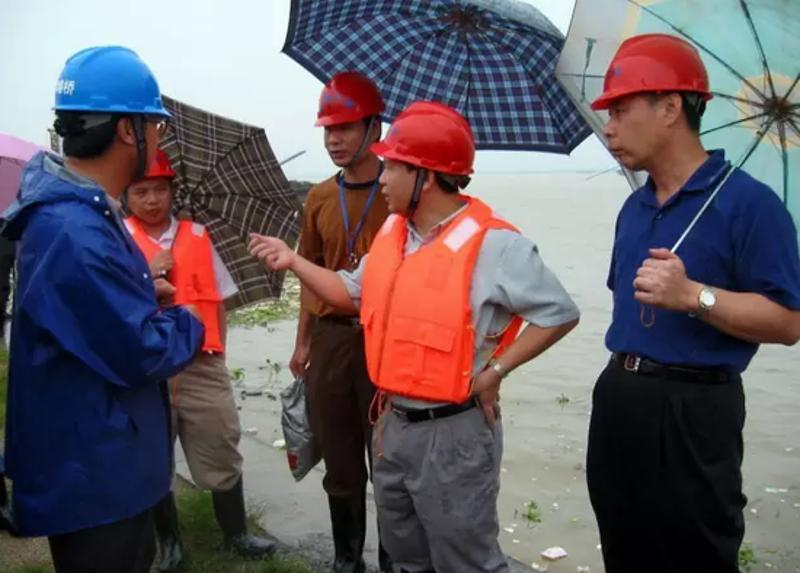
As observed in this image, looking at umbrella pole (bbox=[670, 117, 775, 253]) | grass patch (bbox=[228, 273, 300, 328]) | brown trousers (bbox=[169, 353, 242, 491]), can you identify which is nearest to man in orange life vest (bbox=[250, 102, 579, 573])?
umbrella pole (bbox=[670, 117, 775, 253])

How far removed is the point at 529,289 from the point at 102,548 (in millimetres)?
1581

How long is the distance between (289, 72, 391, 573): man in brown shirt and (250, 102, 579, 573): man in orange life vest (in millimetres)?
707

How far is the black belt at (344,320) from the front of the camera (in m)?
3.90

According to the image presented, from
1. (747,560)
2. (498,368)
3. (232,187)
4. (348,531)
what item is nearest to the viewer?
(498,368)

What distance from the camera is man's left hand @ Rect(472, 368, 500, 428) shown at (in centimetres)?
304

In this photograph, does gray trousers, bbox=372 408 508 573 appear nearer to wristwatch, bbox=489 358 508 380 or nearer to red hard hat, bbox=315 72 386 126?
wristwatch, bbox=489 358 508 380

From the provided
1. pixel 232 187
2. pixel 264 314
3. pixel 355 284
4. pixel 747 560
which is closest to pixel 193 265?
pixel 232 187

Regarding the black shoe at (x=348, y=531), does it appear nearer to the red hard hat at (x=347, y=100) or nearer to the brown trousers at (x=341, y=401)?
the brown trousers at (x=341, y=401)

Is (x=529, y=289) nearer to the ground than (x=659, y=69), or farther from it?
nearer to the ground

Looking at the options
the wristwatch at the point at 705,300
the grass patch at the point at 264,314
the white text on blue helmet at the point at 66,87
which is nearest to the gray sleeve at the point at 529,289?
the wristwatch at the point at 705,300

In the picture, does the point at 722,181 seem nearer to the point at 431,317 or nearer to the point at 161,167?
Result: the point at 431,317

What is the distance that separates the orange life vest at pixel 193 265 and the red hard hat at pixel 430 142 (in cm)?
120

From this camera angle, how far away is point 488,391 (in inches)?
121

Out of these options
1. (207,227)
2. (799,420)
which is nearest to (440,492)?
(207,227)
